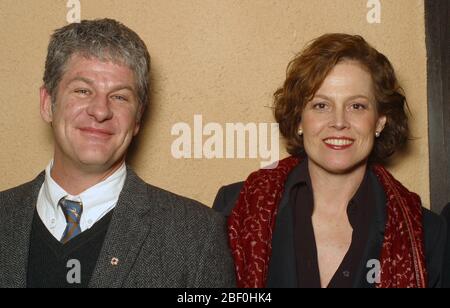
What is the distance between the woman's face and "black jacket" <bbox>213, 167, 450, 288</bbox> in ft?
0.68

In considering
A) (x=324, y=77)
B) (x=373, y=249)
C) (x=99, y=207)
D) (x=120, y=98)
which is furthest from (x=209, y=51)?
(x=373, y=249)

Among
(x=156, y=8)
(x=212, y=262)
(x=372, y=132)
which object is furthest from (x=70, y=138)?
(x=372, y=132)

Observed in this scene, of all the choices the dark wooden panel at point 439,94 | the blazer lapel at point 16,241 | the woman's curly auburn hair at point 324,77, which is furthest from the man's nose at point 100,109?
the dark wooden panel at point 439,94

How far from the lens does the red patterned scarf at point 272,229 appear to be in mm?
1973

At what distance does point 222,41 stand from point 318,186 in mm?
662

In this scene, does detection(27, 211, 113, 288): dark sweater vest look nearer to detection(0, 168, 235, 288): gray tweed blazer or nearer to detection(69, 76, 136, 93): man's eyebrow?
detection(0, 168, 235, 288): gray tweed blazer

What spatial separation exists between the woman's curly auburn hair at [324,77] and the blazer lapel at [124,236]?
634mm

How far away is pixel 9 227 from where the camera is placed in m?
1.74

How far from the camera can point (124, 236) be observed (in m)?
1.70

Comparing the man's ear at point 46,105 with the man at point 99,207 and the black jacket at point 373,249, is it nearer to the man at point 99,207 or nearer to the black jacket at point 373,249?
the man at point 99,207

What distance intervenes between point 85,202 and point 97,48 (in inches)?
17.7

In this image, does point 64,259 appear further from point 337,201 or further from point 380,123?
point 380,123

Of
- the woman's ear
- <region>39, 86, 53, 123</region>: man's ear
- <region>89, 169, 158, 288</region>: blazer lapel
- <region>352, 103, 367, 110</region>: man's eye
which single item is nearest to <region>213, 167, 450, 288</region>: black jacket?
the woman's ear

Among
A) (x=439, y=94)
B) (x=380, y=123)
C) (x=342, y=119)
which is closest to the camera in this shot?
(x=342, y=119)
